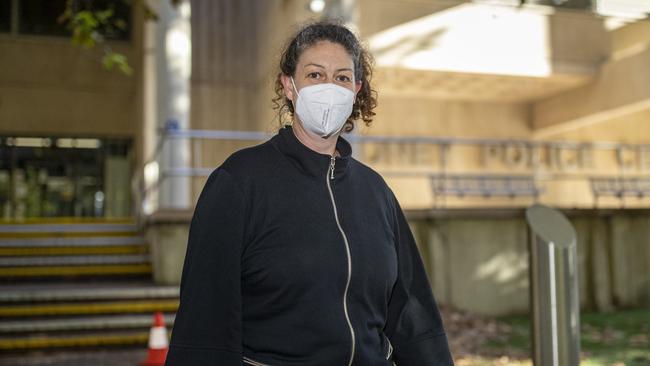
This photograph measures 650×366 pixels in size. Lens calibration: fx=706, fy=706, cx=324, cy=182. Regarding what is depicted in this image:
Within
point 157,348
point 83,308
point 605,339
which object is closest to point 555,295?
point 157,348

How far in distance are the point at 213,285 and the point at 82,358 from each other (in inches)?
226

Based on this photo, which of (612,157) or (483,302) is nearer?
(483,302)

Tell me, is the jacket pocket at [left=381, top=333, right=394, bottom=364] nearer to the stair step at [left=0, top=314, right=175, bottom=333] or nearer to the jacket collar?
the jacket collar

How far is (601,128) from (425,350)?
710 inches

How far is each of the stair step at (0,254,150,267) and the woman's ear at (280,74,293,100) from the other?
8245 millimetres

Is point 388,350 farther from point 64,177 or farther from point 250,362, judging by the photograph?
point 64,177

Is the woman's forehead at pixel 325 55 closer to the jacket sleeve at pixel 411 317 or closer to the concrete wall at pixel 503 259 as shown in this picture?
the jacket sleeve at pixel 411 317

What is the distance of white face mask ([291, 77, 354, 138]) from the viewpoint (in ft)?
5.77

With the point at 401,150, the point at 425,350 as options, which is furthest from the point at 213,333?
the point at 401,150

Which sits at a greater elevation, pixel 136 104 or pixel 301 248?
pixel 136 104

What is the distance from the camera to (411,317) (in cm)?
189

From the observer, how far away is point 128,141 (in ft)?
71.6

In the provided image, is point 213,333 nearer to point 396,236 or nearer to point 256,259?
point 256,259

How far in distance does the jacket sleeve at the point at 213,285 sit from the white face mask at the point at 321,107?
28cm
